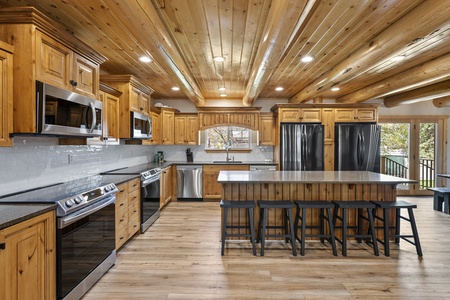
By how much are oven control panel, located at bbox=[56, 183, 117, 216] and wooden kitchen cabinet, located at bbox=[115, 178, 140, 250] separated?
0.46 metres

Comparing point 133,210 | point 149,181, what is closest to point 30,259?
point 133,210

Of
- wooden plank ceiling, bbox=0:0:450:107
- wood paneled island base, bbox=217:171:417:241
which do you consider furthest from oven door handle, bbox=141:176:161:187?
wooden plank ceiling, bbox=0:0:450:107

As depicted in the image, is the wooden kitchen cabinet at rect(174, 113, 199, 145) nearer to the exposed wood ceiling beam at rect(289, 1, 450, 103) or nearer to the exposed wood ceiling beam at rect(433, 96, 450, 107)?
the exposed wood ceiling beam at rect(289, 1, 450, 103)

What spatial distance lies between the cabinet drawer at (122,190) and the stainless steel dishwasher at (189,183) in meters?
2.76

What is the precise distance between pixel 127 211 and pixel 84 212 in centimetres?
124

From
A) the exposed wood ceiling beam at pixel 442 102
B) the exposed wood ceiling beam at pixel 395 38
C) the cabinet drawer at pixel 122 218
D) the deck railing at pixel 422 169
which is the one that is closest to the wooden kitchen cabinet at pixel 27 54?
the cabinet drawer at pixel 122 218

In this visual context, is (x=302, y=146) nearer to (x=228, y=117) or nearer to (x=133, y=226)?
(x=228, y=117)

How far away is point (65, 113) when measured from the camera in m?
2.46

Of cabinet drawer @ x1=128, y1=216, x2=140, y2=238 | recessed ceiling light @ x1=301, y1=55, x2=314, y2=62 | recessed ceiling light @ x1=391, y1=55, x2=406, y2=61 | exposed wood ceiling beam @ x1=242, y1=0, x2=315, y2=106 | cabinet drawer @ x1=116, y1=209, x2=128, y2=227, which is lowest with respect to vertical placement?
cabinet drawer @ x1=128, y1=216, x2=140, y2=238

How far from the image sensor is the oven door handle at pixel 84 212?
2.04 metres

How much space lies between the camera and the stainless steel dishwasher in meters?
6.21

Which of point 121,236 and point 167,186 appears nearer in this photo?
point 121,236

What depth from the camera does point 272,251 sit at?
3.42 metres

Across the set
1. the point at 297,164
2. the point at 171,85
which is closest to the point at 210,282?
the point at 297,164
